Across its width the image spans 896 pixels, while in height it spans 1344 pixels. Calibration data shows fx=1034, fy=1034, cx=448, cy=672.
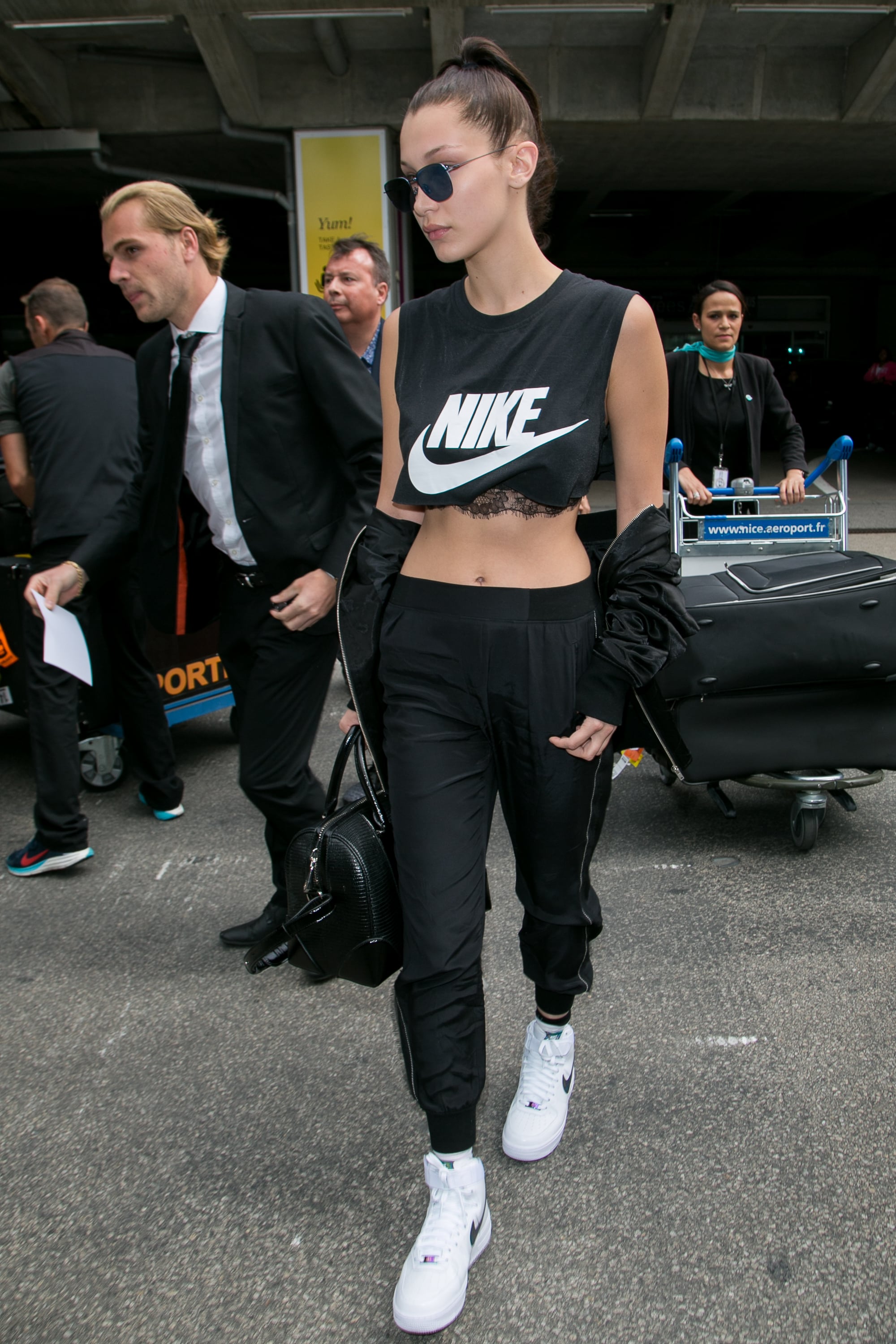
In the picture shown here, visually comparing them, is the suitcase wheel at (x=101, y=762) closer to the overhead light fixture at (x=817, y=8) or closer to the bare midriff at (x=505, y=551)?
the bare midriff at (x=505, y=551)

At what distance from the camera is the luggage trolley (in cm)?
340

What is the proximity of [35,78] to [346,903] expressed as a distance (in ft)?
46.4


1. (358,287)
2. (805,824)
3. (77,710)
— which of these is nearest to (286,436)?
(77,710)

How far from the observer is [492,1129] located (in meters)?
2.38

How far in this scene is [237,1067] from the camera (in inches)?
104

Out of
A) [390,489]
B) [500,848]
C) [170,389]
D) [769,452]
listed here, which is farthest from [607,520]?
[769,452]

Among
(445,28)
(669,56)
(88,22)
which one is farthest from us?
(669,56)

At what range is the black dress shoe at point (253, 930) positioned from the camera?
325 cm

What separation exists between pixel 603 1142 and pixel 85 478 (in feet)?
10.2

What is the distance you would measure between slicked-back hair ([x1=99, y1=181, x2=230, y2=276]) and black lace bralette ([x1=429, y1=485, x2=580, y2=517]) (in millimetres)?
1392

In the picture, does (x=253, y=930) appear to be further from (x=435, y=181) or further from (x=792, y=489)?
(x=792, y=489)

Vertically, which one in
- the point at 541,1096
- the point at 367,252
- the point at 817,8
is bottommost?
the point at 541,1096

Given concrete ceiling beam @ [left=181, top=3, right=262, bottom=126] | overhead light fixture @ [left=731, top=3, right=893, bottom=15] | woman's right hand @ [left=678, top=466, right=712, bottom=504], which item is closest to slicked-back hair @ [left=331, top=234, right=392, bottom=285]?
woman's right hand @ [left=678, top=466, right=712, bottom=504]

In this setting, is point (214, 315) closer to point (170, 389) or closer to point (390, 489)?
point (170, 389)
